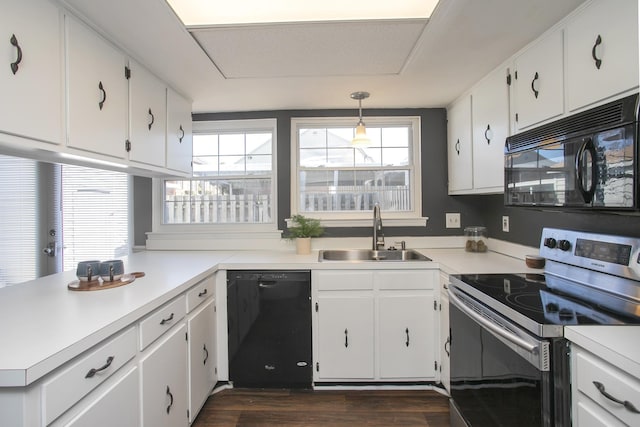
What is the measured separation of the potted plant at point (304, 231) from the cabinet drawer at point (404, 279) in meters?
0.67

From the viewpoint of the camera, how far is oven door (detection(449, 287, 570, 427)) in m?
1.04

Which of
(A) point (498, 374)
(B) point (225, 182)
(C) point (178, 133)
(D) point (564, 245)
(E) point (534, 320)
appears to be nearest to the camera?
(E) point (534, 320)

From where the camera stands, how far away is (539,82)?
1587 mm

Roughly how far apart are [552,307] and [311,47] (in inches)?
65.0

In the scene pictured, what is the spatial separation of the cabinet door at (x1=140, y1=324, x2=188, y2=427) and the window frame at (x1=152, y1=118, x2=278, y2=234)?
1.26m

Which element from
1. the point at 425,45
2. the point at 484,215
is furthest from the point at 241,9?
the point at 484,215

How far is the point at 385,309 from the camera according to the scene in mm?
2133

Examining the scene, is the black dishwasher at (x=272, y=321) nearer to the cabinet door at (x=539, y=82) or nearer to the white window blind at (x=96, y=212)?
the white window blind at (x=96, y=212)

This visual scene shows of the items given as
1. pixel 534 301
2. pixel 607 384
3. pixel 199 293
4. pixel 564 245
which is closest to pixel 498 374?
pixel 534 301

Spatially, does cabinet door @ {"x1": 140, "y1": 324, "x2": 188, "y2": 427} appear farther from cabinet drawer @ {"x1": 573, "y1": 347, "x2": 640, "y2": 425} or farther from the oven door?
cabinet drawer @ {"x1": 573, "y1": 347, "x2": 640, "y2": 425}

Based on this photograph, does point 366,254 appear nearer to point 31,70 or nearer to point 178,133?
point 178,133

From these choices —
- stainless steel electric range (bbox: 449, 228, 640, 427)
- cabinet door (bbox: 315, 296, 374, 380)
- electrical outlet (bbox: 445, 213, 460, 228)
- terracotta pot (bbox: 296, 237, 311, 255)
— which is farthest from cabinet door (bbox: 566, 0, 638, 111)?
terracotta pot (bbox: 296, 237, 311, 255)

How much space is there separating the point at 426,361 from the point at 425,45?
198 cm

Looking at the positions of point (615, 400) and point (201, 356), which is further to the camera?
point (201, 356)
